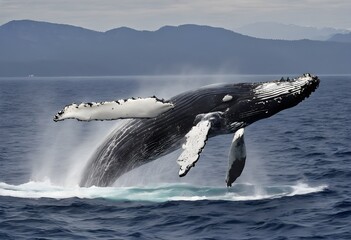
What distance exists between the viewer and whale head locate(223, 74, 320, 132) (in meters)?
13.5

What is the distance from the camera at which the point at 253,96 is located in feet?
45.2

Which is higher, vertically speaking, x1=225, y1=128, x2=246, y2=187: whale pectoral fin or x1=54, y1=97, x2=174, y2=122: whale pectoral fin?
x1=54, y1=97, x2=174, y2=122: whale pectoral fin

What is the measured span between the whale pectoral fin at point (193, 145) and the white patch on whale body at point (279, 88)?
1.44 meters

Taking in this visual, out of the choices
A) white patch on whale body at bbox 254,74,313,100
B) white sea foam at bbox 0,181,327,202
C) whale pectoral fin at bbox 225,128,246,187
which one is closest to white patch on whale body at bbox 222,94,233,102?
white patch on whale body at bbox 254,74,313,100

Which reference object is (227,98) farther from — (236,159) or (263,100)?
(236,159)

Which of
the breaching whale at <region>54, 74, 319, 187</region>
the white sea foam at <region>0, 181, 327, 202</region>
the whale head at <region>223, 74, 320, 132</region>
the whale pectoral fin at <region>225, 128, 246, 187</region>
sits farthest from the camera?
the white sea foam at <region>0, 181, 327, 202</region>

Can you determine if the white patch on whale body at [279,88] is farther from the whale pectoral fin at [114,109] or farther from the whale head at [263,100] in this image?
the whale pectoral fin at [114,109]

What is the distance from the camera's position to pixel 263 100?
1371cm

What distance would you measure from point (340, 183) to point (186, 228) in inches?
258

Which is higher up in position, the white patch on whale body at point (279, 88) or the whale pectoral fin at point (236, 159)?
the white patch on whale body at point (279, 88)

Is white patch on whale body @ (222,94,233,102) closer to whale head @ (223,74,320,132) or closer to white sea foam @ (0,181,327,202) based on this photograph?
whale head @ (223,74,320,132)

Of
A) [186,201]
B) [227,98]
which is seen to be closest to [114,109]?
[227,98]

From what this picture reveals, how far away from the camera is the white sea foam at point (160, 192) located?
51.2 ft

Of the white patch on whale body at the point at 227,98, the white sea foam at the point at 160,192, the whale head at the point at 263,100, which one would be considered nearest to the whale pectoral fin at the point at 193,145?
the white patch on whale body at the point at 227,98
